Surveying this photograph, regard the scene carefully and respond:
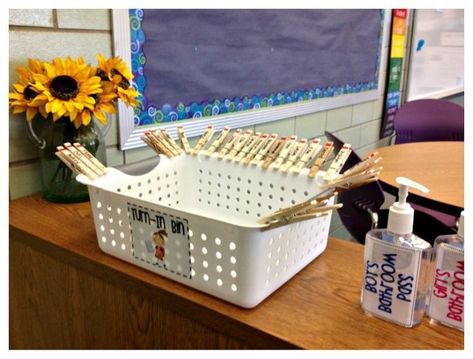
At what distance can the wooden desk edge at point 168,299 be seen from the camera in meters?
0.59

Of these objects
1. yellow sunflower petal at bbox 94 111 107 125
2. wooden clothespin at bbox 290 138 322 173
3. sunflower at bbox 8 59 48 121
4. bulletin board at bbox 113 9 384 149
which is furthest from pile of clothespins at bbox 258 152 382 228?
bulletin board at bbox 113 9 384 149

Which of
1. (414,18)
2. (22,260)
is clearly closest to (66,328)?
(22,260)

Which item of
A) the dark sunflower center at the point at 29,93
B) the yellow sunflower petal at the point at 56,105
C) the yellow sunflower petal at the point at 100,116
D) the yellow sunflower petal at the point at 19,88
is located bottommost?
the yellow sunflower petal at the point at 100,116

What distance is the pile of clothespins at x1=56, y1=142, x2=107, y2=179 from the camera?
765mm

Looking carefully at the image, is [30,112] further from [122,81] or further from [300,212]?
[300,212]

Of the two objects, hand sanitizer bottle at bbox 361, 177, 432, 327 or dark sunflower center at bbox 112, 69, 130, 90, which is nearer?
hand sanitizer bottle at bbox 361, 177, 432, 327

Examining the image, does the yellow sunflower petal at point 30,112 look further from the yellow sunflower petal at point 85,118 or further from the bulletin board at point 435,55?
the bulletin board at point 435,55

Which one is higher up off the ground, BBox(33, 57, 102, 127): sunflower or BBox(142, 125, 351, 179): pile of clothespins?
BBox(33, 57, 102, 127): sunflower

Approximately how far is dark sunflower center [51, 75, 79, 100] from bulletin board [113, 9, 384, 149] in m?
0.27

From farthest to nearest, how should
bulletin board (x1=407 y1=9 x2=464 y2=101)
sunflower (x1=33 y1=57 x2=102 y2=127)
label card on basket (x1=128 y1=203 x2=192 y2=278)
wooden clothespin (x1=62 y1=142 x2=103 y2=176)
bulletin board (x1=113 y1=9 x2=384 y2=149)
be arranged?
bulletin board (x1=407 y1=9 x2=464 y2=101) → bulletin board (x1=113 y1=9 x2=384 y2=149) → sunflower (x1=33 y1=57 x2=102 y2=127) → wooden clothespin (x1=62 y1=142 x2=103 y2=176) → label card on basket (x1=128 y1=203 x2=192 y2=278)

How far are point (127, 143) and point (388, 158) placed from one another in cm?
95

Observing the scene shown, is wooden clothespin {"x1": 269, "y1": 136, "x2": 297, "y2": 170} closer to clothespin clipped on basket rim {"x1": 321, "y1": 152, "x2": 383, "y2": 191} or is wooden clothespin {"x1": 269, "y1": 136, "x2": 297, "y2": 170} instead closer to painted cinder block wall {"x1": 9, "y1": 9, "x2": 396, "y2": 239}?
clothespin clipped on basket rim {"x1": 321, "y1": 152, "x2": 383, "y2": 191}

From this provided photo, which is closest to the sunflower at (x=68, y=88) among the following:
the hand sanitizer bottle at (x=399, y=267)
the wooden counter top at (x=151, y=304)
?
Result: the wooden counter top at (x=151, y=304)

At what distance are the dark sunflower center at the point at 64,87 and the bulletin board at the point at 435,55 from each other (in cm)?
250
